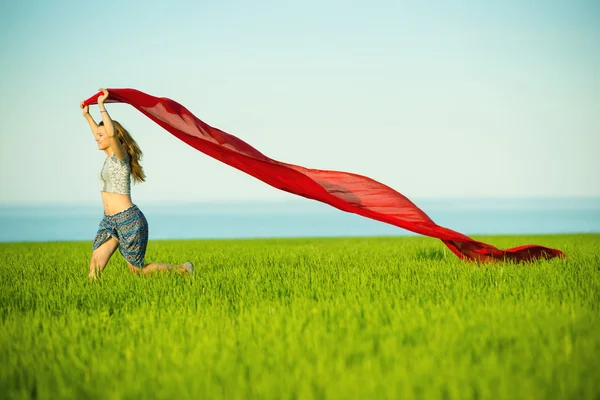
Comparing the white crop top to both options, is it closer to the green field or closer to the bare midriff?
the bare midriff

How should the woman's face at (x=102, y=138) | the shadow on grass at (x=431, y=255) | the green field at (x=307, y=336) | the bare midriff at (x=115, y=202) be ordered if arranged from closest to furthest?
the green field at (x=307, y=336) → the woman's face at (x=102, y=138) → the bare midriff at (x=115, y=202) → the shadow on grass at (x=431, y=255)

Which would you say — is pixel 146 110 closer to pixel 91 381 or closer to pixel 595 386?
pixel 91 381

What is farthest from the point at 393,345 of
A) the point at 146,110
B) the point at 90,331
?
the point at 146,110

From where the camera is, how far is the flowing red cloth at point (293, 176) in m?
7.96

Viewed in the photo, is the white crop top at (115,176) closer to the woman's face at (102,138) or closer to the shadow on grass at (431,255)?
the woman's face at (102,138)

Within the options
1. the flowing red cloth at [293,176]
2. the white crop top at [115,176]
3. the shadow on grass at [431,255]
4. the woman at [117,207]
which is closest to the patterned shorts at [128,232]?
the woman at [117,207]

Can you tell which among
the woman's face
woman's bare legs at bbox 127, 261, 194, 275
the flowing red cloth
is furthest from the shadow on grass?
the woman's face

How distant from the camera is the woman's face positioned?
7.37 meters

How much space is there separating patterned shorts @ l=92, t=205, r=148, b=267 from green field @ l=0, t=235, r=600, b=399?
0.36m

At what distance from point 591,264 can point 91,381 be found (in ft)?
23.4

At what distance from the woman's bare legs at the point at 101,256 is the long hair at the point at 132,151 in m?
0.89

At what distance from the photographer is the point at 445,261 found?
9.15 meters

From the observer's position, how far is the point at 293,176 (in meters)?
8.00

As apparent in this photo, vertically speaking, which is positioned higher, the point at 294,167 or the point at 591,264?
the point at 294,167
